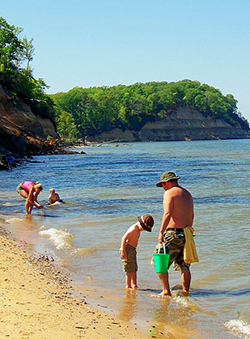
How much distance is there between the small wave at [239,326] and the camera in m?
5.79

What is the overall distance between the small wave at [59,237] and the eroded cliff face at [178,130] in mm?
128753

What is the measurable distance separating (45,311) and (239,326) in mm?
2313

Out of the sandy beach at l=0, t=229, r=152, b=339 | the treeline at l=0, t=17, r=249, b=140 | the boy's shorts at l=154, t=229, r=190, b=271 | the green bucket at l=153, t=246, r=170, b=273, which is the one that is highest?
the treeline at l=0, t=17, r=249, b=140

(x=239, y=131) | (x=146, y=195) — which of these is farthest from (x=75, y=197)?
(x=239, y=131)

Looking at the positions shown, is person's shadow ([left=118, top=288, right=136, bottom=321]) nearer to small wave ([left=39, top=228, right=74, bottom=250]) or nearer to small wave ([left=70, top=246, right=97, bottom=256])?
small wave ([left=70, top=246, right=97, bottom=256])

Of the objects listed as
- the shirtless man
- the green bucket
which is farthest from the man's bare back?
the green bucket

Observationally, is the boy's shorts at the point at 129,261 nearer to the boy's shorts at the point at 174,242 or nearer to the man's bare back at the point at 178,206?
the boy's shorts at the point at 174,242

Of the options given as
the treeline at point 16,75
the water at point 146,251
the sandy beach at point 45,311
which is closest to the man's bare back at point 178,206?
the water at point 146,251

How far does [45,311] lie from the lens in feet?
17.6

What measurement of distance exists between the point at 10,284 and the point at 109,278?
2.29 meters

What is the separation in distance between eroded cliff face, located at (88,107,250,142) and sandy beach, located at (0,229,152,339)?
5262 inches

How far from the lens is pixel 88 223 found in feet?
44.3

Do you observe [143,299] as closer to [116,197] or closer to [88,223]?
[88,223]

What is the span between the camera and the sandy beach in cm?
479
